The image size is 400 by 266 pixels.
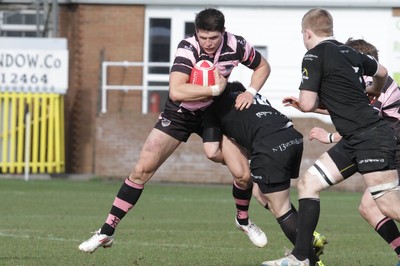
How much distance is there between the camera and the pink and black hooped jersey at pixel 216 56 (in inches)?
388

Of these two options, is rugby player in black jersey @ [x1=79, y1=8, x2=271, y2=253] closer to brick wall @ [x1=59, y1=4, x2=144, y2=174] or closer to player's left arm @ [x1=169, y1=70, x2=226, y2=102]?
player's left arm @ [x1=169, y1=70, x2=226, y2=102]

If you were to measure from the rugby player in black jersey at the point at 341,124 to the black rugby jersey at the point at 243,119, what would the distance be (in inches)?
24.6

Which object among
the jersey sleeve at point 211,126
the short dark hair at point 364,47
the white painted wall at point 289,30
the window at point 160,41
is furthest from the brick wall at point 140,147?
the short dark hair at point 364,47

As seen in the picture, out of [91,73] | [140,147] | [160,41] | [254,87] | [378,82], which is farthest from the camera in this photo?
[160,41]

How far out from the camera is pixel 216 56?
32.5 feet

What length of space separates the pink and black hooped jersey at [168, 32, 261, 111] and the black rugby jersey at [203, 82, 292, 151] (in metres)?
0.13

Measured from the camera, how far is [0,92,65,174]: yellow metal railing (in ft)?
75.9

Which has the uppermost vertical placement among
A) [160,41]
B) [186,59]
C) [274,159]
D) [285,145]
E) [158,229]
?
[186,59]

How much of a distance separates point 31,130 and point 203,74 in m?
14.1

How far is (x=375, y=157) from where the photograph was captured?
908cm

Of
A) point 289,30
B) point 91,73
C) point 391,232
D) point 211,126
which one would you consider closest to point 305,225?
point 391,232

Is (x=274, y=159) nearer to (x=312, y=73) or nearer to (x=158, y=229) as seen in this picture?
(x=312, y=73)

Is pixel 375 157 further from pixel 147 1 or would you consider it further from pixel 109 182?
pixel 147 1

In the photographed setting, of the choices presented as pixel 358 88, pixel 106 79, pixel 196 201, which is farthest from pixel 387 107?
pixel 106 79
